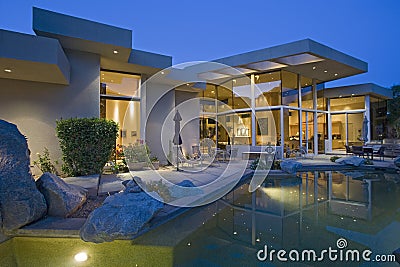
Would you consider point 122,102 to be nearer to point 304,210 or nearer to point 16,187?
point 16,187

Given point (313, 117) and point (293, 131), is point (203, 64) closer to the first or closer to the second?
point (293, 131)

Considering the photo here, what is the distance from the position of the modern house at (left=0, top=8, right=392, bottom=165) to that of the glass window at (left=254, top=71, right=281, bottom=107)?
0.17 ft

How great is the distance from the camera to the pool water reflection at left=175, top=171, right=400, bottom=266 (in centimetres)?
344

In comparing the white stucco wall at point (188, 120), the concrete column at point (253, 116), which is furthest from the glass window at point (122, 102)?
the concrete column at point (253, 116)

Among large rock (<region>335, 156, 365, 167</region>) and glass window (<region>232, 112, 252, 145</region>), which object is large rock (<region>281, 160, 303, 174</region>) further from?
glass window (<region>232, 112, 252, 145</region>)

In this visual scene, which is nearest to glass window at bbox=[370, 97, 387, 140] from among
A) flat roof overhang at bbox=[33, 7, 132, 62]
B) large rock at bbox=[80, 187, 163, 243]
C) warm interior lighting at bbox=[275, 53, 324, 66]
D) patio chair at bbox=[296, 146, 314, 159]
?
patio chair at bbox=[296, 146, 314, 159]

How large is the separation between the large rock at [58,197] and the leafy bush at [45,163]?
356 centimetres

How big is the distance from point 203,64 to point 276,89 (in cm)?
390

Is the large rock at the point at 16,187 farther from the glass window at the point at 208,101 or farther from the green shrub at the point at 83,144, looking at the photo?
the glass window at the point at 208,101

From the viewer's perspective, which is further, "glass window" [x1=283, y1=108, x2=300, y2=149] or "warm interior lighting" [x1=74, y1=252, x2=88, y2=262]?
"glass window" [x1=283, y1=108, x2=300, y2=149]

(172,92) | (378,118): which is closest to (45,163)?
(172,92)

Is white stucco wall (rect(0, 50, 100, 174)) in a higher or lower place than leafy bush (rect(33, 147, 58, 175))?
higher

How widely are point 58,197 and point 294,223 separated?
4.08 meters

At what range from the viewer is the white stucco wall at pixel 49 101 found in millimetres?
7680
